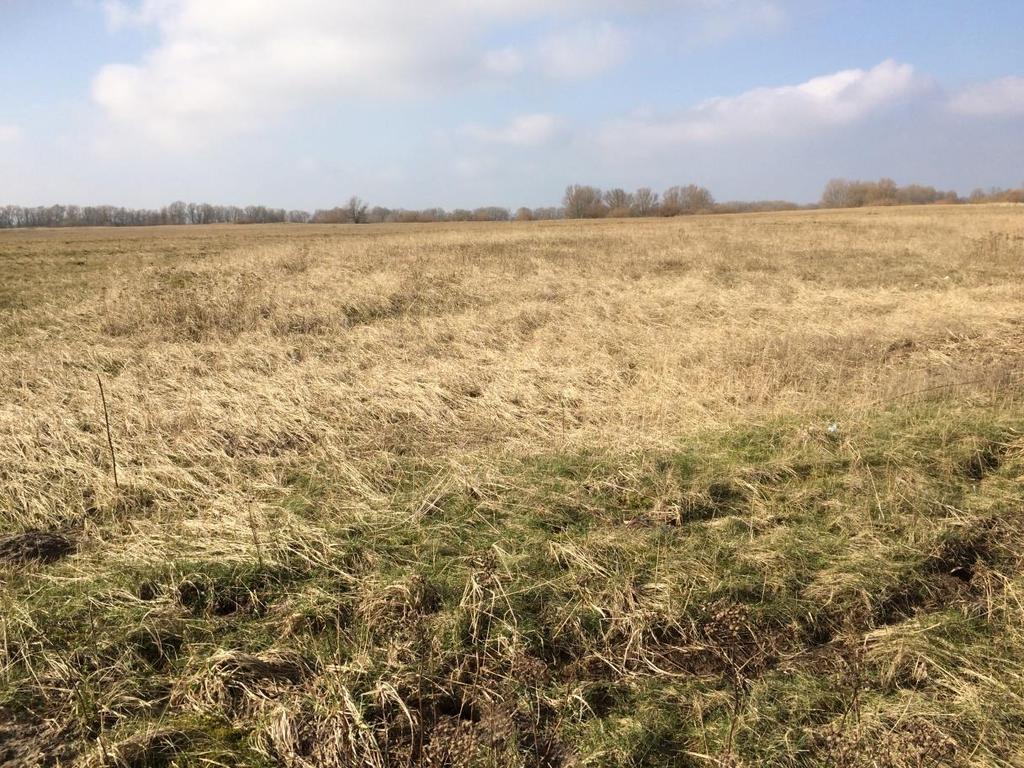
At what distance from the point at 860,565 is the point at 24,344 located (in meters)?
11.0

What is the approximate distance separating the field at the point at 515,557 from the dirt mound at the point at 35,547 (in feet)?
0.09

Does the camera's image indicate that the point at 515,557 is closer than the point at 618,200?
Yes

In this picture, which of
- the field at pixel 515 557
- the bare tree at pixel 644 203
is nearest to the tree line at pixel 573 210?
the bare tree at pixel 644 203

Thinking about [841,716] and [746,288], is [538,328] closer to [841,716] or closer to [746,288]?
[746,288]

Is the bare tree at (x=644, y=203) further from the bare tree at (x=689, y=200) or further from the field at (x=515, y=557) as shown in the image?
the field at (x=515, y=557)

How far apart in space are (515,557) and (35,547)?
293 cm

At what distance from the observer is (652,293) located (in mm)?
13383

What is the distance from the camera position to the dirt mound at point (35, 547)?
3.72 meters

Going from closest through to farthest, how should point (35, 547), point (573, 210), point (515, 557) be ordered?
point (515, 557), point (35, 547), point (573, 210)

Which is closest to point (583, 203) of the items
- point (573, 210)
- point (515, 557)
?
point (573, 210)

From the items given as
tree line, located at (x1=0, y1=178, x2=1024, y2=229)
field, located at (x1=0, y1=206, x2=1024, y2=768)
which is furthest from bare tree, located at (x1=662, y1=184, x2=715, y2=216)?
field, located at (x1=0, y1=206, x2=1024, y2=768)

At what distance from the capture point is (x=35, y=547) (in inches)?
150

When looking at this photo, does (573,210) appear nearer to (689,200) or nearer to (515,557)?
(689,200)

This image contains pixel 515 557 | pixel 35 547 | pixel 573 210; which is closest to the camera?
pixel 515 557
